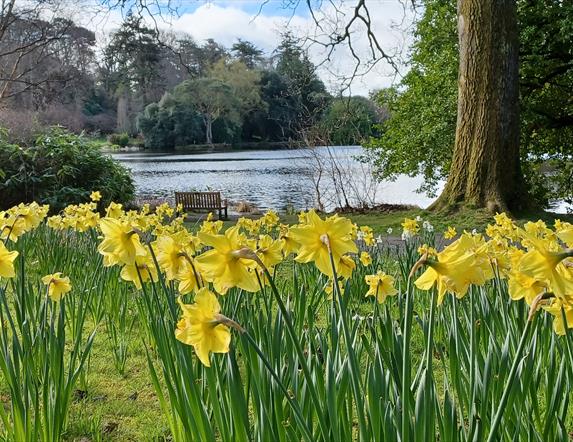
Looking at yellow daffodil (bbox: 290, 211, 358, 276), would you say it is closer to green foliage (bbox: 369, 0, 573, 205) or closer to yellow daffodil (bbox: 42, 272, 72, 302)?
yellow daffodil (bbox: 42, 272, 72, 302)

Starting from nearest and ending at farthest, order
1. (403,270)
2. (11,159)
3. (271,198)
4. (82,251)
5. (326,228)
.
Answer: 1. (326,228)
2. (403,270)
3. (82,251)
4. (11,159)
5. (271,198)

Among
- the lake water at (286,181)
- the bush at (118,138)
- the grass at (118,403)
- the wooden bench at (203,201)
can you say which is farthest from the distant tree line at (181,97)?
the grass at (118,403)

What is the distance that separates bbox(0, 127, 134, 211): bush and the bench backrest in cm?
130

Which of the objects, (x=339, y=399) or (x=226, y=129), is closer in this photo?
(x=339, y=399)

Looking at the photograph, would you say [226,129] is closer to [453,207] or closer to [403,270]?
[453,207]

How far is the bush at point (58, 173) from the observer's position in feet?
33.6

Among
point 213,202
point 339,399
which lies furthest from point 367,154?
point 339,399

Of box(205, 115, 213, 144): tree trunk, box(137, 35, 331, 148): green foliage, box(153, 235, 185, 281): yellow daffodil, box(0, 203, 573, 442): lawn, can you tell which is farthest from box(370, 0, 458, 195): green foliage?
box(205, 115, 213, 144): tree trunk

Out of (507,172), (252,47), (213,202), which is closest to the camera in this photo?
(507,172)

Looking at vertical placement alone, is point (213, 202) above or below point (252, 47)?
below

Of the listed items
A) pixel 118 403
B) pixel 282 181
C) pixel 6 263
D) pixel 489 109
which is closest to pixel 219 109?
pixel 282 181

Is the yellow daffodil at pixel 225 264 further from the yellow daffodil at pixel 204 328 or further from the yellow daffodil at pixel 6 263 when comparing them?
the yellow daffodil at pixel 6 263

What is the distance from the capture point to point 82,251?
357 cm

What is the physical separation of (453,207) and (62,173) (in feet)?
23.0
